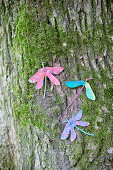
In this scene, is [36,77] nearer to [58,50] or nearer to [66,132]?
[58,50]

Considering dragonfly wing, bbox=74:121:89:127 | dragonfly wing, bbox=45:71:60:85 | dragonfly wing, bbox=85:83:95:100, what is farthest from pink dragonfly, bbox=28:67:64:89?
dragonfly wing, bbox=74:121:89:127

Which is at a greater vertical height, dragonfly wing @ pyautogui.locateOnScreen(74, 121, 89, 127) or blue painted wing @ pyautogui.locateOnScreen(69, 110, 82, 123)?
blue painted wing @ pyautogui.locateOnScreen(69, 110, 82, 123)

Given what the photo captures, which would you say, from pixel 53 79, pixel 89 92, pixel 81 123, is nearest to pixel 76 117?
pixel 81 123

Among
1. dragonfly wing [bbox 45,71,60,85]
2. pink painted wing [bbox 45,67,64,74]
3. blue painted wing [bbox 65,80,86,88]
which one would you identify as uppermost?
pink painted wing [bbox 45,67,64,74]

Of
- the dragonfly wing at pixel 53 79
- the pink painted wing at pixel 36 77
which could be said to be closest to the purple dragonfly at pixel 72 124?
the dragonfly wing at pixel 53 79

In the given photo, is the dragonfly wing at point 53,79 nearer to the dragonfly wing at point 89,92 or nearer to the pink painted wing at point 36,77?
the pink painted wing at point 36,77

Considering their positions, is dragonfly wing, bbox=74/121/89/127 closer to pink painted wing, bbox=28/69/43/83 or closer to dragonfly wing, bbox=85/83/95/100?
dragonfly wing, bbox=85/83/95/100
